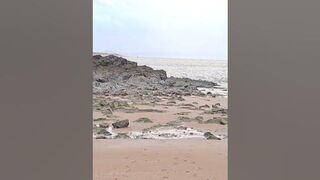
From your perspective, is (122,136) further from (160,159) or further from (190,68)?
(190,68)

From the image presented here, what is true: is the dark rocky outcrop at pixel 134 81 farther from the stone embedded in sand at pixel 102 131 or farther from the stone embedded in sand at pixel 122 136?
the stone embedded in sand at pixel 122 136

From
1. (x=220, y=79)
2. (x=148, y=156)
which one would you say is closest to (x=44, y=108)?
(x=220, y=79)

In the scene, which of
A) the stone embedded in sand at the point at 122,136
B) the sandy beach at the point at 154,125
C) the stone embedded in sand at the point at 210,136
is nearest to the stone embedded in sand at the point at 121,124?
the sandy beach at the point at 154,125

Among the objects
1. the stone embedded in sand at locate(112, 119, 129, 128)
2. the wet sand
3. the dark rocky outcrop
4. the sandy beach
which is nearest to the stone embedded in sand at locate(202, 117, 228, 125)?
the sandy beach

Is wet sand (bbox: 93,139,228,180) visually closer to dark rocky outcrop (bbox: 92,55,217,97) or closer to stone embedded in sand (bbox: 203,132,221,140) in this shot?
stone embedded in sand (bbox: 203,132,221,140)

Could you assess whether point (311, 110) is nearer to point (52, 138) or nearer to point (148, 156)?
point (52, 138)

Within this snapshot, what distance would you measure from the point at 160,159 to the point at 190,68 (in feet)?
5.56

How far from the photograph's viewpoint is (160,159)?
20.0ft

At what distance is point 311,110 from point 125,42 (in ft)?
12.4

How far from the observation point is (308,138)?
6.05ft

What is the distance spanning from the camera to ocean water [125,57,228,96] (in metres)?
4.82

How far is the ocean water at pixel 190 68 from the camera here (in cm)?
482

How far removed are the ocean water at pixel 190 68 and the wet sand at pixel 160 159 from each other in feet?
3.82

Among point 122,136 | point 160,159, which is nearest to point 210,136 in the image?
point 160,159
